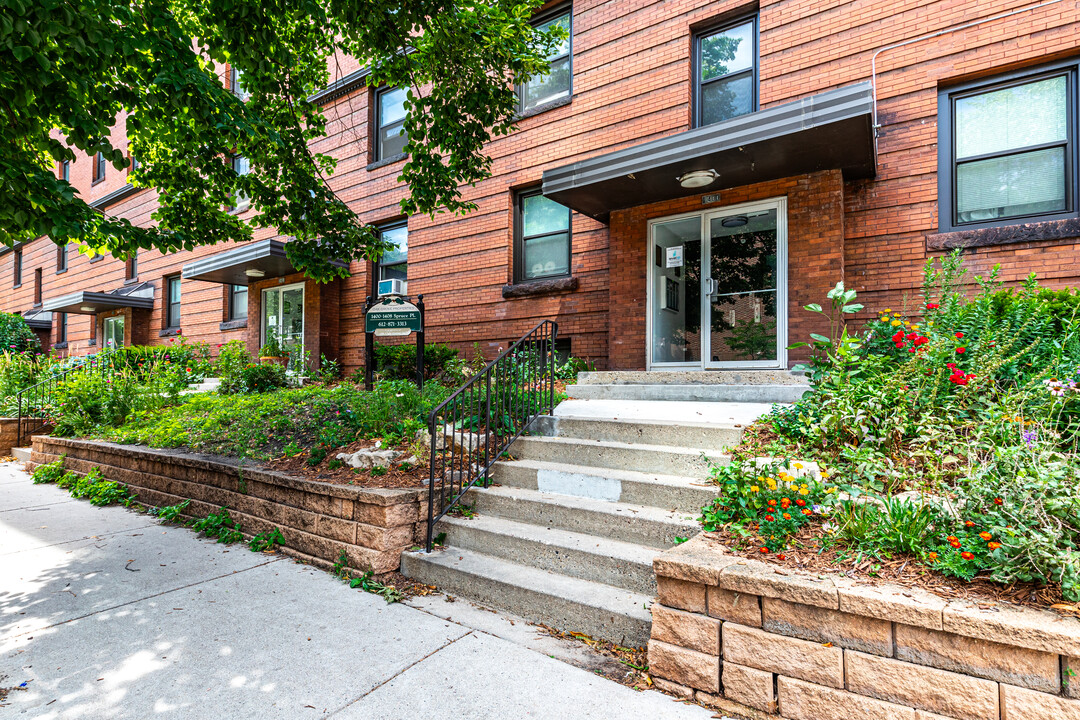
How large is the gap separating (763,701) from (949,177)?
6459 mm

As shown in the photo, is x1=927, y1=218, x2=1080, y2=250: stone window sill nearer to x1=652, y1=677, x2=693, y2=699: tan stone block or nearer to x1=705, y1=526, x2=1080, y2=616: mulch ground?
x1=705, y1=526, x2=1080, y2=616: mulch ground

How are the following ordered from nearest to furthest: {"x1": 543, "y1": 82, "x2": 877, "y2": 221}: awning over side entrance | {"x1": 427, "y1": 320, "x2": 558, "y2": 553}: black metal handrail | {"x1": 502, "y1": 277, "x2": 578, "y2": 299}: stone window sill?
{"x1": 427, "y1": 320, "x2": 558, "y2": 553}: black metal handrail, {"x1": 543, "y1": 82, "x2": 877, "y2": 221}: awning over side entrance, {"x1": 502, "y1": 277, "x2": 578, "y2": 299}: stone window sill

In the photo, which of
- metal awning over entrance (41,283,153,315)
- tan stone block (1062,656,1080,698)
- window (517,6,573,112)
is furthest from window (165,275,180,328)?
tan stone block (1062,656,1080,698)

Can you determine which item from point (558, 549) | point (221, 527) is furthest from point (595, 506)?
point (221, 527)

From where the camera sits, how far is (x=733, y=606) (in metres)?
2.49

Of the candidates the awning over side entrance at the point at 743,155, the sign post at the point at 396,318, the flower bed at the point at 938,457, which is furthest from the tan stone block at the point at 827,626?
the sign post at the point at 396,318

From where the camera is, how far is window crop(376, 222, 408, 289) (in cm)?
1109

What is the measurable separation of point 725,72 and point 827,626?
7.71 meters

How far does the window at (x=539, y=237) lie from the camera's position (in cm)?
899

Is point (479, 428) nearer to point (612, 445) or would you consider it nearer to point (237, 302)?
point (612, 445)

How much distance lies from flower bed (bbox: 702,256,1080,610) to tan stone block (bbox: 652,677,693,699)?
72 centimetres

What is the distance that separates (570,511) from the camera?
380cm

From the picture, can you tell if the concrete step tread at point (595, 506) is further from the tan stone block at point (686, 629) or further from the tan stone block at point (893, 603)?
the tan stone block at point (893, 603)

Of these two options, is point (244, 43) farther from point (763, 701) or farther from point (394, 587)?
point (763, 701)
